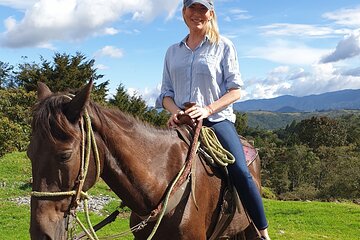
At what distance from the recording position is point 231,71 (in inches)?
144

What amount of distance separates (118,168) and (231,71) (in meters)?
1.36

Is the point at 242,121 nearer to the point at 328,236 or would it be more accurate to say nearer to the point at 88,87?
the point at 328,236

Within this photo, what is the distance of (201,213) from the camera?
3.31 meters

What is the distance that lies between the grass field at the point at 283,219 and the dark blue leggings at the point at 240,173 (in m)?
6.93

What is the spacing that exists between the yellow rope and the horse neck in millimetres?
237

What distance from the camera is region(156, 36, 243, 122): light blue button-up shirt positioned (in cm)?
363

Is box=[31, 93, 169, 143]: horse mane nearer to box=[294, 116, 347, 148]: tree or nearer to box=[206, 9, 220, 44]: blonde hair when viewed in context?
box=[206, 9, 220, 44]: blonde hair

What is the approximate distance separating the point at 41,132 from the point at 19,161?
755 inches

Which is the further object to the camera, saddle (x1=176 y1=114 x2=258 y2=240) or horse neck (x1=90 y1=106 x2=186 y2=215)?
saddle (x1=176 y1=114 x2=258 y2=240)

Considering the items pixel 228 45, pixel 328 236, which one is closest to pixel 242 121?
pixel 328 236

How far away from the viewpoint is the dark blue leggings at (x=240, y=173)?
3.56 meters

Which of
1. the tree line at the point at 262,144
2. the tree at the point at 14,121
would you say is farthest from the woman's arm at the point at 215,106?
the tree at the point at 14,121

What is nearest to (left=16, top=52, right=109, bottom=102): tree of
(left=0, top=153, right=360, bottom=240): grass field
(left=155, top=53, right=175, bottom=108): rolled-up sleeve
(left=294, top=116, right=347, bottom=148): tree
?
(left=0, top=153, right=360, bottom=240): grass field

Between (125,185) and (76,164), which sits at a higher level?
(76,164)
